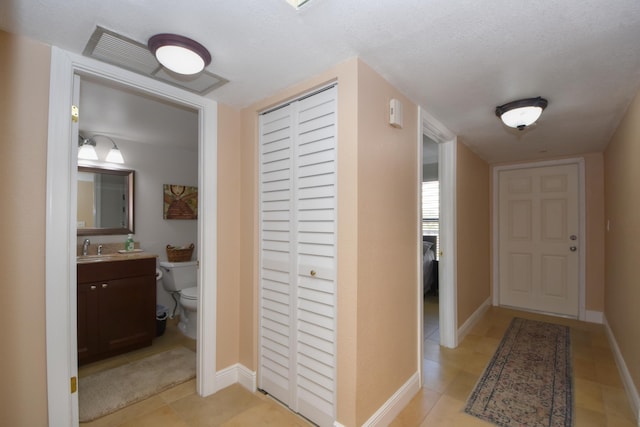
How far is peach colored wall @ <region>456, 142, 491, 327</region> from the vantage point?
10.2ft

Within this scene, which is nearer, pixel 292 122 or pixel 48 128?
pixel 48 128

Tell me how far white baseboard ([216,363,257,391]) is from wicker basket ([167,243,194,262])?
1666 mm

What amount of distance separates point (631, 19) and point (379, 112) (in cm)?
112

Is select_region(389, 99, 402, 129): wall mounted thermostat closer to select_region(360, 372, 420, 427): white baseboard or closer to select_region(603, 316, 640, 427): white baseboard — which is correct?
select_region(360, 372, 420, 427): white baseboard

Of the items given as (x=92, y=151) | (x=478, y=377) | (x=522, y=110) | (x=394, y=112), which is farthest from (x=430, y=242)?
(x=92, y=151)

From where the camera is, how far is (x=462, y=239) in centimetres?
316

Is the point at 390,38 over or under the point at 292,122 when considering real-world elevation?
over

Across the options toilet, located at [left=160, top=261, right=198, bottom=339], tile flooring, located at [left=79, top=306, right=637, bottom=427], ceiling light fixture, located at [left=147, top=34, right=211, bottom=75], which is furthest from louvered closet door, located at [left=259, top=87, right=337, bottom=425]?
toilet, located at [left=160, top=261, right=198, bottom=339]

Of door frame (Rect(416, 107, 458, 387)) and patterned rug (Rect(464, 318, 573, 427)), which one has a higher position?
door frame (Rect(416, 107, 458, 387))

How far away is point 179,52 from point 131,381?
7.67 feet

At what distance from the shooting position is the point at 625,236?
7.83ft

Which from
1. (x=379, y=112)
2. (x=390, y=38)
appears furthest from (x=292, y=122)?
(x=390, y=38)

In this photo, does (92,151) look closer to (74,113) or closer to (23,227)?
(74,113)

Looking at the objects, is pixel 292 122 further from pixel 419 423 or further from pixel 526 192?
pixel 526 192
